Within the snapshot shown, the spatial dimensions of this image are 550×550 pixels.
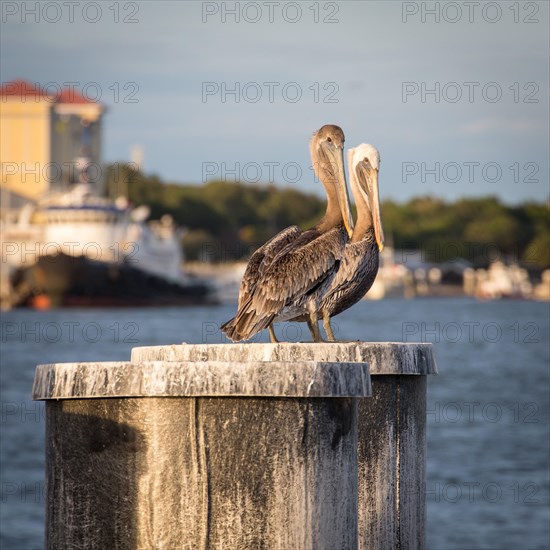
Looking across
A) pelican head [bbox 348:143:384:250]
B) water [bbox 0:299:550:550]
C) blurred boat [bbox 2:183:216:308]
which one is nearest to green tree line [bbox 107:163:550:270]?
blurred boat [bbox 2:183:216:308]

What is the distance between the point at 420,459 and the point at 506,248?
5741 inches

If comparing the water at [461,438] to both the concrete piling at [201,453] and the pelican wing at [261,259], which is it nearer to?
the pelican wing at [261,259]

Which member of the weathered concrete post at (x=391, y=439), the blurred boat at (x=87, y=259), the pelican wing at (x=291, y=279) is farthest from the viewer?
the blurred boat at (x=87, y=259)

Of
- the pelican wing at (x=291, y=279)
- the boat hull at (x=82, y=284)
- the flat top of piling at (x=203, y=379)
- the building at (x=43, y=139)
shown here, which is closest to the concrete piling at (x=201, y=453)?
the flat top of piling at (x=203, y=379)

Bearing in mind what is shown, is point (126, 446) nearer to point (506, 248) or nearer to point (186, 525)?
point (186, 525)

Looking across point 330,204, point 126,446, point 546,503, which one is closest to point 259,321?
point 330,204

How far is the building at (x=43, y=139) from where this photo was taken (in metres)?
135

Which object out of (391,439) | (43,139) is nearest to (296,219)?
(43,139)

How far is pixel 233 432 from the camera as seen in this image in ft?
13.7

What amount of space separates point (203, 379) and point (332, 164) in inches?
149

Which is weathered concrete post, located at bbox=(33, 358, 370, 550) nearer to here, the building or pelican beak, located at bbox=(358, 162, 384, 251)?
pelican beak, located at bbox=(358, 162, 384, 251)

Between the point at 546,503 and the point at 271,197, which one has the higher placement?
the point at 271,197

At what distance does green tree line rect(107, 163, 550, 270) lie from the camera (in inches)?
5723

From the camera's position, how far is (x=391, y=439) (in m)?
5.72
